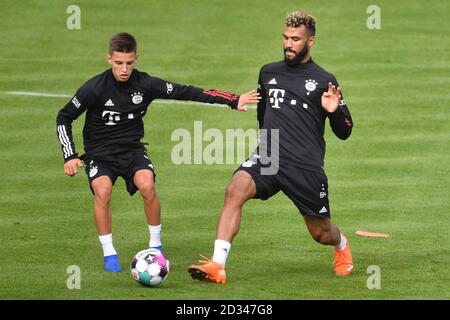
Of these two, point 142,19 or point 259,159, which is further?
point 142,19

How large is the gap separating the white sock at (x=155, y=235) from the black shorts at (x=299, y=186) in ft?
4.48

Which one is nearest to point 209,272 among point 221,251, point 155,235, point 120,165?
point 221,251

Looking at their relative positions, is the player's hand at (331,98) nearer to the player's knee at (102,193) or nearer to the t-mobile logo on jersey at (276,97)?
the t-mobile logo on jersey at (276,97)

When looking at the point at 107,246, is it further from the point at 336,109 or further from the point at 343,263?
the point at 336,109

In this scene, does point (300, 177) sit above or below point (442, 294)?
above

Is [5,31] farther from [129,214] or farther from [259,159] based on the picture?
[259,159]

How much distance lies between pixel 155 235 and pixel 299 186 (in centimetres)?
184

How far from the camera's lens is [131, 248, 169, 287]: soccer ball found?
40.4 feet

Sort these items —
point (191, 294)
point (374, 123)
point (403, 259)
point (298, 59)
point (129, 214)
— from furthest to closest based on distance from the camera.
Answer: point (374, 123) → point (129, 214) → point (403, 259) → point (298, 59) → point (191, 294)

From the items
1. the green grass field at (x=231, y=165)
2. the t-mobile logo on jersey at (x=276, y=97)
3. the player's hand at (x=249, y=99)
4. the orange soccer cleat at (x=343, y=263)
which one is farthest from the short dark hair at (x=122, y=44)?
the orange soccer cleat at (x=343, y=263)

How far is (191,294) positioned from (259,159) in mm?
1647

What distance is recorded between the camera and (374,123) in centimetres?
2222

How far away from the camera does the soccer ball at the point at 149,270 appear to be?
1233cm

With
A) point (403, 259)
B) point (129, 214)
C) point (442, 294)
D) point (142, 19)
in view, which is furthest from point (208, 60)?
point (442, 294)
